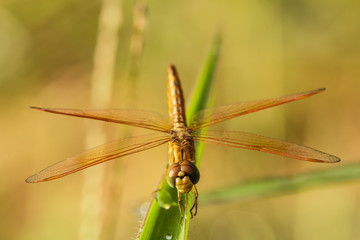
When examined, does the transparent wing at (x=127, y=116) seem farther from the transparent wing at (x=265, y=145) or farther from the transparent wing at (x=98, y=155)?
the transparent wing at (x=265, y=145)

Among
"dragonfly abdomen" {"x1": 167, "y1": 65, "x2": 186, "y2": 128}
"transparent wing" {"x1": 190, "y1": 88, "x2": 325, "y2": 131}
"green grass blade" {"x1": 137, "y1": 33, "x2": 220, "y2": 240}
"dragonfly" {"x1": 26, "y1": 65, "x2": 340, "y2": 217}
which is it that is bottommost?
"green grass blade" {"x1": 137, "y1": 33, "x2": 220, "y2": 240}

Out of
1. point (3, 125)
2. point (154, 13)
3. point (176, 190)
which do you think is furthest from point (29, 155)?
point (176, 190)

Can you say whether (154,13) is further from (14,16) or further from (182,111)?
(182,111)

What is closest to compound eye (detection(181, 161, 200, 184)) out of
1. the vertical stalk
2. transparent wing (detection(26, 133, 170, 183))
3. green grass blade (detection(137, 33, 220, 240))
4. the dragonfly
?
the dragonfly

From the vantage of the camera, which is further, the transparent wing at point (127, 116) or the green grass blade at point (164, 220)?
the transparent wing at point (127, 116)

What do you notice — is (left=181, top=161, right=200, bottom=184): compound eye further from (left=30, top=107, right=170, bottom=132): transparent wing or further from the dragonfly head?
(left=30, top=107, right=170, bottom=132): transparent wing

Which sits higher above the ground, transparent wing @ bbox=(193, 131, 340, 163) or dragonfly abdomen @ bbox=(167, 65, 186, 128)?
dragonfly abdomen @ bbox=(167, 65, 186, 128)

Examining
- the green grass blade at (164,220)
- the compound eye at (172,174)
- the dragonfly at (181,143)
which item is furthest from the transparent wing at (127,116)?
the green grass blade at (164,220)
